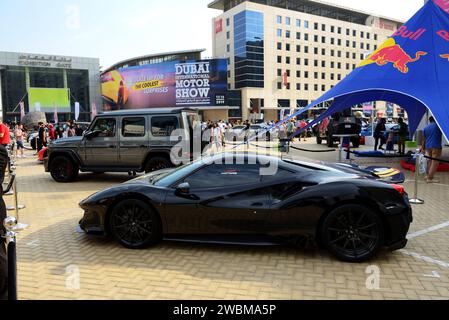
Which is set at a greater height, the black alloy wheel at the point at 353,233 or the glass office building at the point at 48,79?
the glass office building at the point at 48,79

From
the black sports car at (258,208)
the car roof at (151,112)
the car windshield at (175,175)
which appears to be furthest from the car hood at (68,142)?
the car windshield at (175,175)

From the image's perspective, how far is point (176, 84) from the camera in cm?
6238

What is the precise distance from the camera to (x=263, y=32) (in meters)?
78.2

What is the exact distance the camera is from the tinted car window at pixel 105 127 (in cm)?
1026

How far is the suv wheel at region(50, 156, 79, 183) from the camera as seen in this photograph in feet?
36.2

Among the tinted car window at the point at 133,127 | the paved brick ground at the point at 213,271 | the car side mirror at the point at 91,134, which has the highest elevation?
the tinted car window at the point at 133,127

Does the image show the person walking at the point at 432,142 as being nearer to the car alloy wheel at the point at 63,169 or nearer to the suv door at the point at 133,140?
the suv door at the point at 133,140

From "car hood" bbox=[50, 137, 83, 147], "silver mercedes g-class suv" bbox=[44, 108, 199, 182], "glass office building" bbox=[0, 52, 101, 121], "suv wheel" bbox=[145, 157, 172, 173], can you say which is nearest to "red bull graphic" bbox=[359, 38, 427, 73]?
"silver mercedes g-class suv" bbox=[44, 108, 199, 182]

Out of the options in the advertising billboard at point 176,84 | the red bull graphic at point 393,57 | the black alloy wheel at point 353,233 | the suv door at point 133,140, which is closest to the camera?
the black alloy wheel at point 353,233

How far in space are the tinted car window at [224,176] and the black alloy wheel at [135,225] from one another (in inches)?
28.4

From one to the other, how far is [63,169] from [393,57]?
36.9ft

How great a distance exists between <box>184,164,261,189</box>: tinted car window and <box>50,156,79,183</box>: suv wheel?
7.19m

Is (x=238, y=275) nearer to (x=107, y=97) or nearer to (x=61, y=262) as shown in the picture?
(x=61, y=262)
